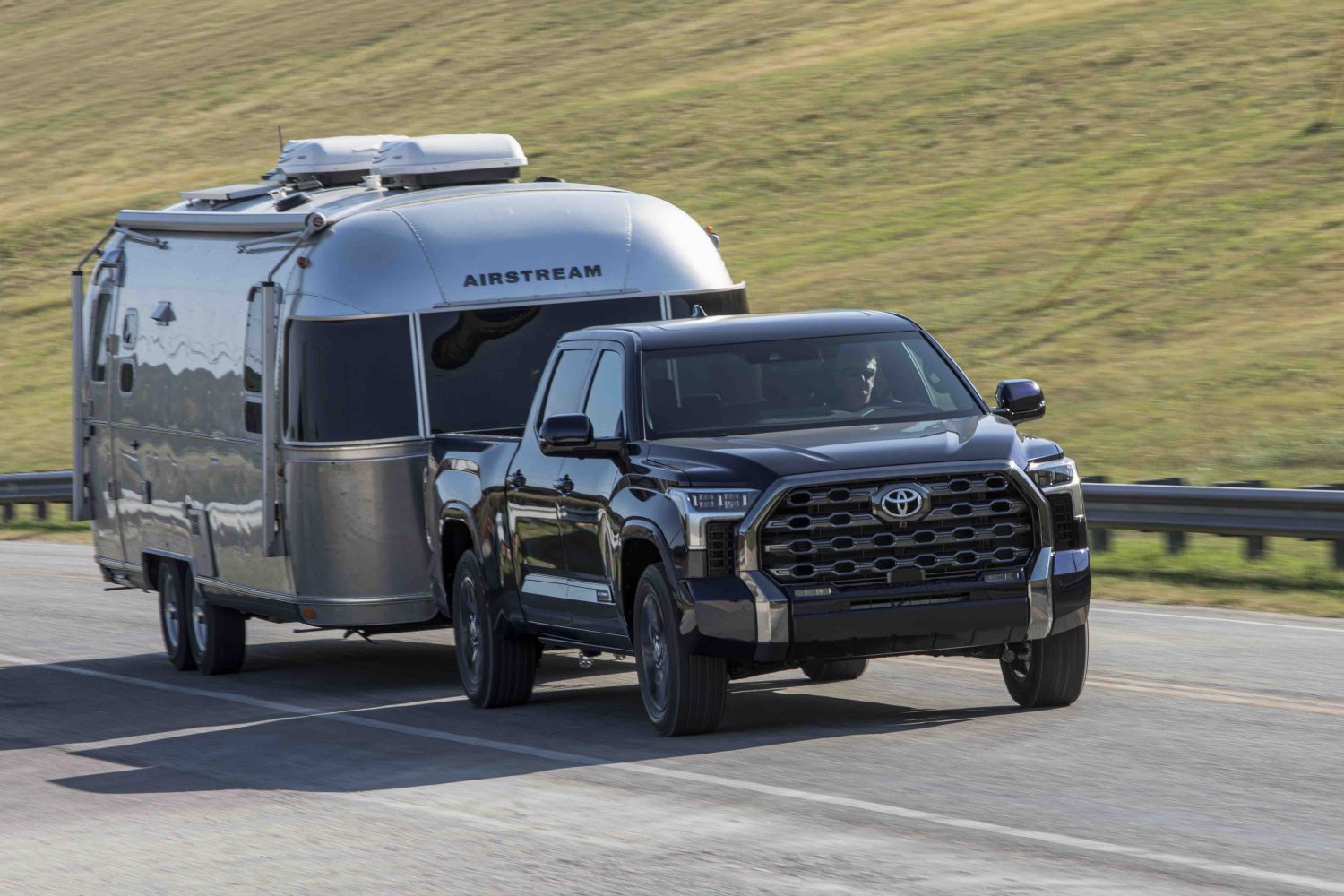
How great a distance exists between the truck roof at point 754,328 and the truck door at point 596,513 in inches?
6.4

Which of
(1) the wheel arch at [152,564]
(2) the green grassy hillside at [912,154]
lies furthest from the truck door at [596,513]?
(2) the green grassy hillside at [912,154]

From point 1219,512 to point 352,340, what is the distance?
653cm

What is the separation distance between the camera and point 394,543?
514 inches

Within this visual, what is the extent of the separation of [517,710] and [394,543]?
155 centimetres

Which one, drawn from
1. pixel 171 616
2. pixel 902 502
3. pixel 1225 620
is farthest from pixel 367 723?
pixel 1225 620

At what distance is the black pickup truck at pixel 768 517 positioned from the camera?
384 inches

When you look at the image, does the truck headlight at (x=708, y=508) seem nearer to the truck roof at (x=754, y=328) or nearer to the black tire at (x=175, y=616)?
the truck roof at (x=754, y=328)

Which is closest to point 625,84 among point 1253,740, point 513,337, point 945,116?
point 945,116

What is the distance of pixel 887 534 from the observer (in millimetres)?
9812

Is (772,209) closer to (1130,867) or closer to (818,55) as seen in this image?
(818,55)

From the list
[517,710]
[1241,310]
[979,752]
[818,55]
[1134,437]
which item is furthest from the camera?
[818,55]

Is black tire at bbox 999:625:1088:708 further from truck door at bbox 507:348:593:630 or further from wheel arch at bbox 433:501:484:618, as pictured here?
wheel arch at bbox 433:501:484:618

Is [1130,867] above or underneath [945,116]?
underneath

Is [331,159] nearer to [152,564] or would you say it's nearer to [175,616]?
[152,564]
